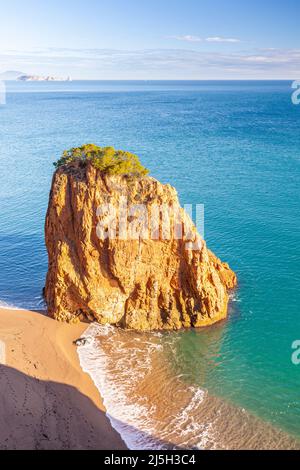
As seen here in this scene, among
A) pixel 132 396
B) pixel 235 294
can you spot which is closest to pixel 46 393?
pixel 132 396

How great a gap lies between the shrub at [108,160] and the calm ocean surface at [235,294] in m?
12.7

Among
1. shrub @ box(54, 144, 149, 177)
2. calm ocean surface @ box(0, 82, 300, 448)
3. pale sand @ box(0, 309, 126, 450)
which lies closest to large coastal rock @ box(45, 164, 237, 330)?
shrub @ box(54, 144, 149, 177)

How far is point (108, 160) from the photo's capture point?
3133cm

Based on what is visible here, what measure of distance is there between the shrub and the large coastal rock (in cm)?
58

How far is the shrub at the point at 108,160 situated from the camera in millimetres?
31359

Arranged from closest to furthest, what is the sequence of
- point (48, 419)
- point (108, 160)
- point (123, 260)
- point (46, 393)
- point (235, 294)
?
1. point (48, 419)
2. point (46, 393)
3. point (108, 160)
4. point (123, 260)
5. point (235, 294)

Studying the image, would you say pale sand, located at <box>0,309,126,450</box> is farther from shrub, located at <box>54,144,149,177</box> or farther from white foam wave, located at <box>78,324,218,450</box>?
shrub, located at <box>54,144,149,177</box>

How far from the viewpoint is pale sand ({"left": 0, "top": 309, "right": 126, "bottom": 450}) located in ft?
78.6

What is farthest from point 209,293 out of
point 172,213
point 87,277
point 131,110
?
point 131,110

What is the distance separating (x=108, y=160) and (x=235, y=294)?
16.6 meters

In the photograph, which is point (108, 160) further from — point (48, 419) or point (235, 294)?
point (48, 419)

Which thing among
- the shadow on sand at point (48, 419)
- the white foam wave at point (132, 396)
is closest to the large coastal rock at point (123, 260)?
the white foam wave at point (132, 396)

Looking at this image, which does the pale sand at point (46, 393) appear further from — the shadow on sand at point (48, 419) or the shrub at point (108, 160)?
the shrub at point (108, 160)

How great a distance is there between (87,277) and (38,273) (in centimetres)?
1125
